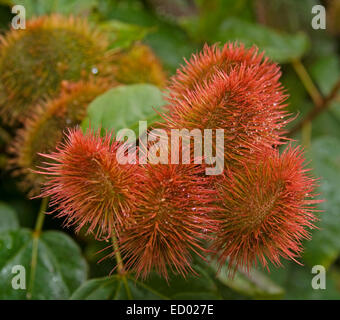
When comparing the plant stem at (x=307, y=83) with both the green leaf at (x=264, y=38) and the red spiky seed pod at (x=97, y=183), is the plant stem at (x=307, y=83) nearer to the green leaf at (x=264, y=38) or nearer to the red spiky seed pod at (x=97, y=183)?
the green leaf at (x=264, y=38)

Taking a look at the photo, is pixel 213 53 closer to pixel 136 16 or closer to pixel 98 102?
pixel 98 102

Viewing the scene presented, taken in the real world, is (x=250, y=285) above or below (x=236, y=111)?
below

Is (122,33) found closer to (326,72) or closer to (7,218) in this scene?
(7,218)

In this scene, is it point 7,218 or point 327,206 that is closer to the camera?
point 7,218

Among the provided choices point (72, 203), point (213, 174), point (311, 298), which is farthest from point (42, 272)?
point (311, 298)

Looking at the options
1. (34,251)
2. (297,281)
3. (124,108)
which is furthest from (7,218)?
(297,281)

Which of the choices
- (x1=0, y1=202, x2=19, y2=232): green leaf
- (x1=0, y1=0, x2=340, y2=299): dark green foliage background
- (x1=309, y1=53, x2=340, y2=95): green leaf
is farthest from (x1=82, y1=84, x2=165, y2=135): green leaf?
(x1=309, y1=53, x2=340, y2=95): green leaf
